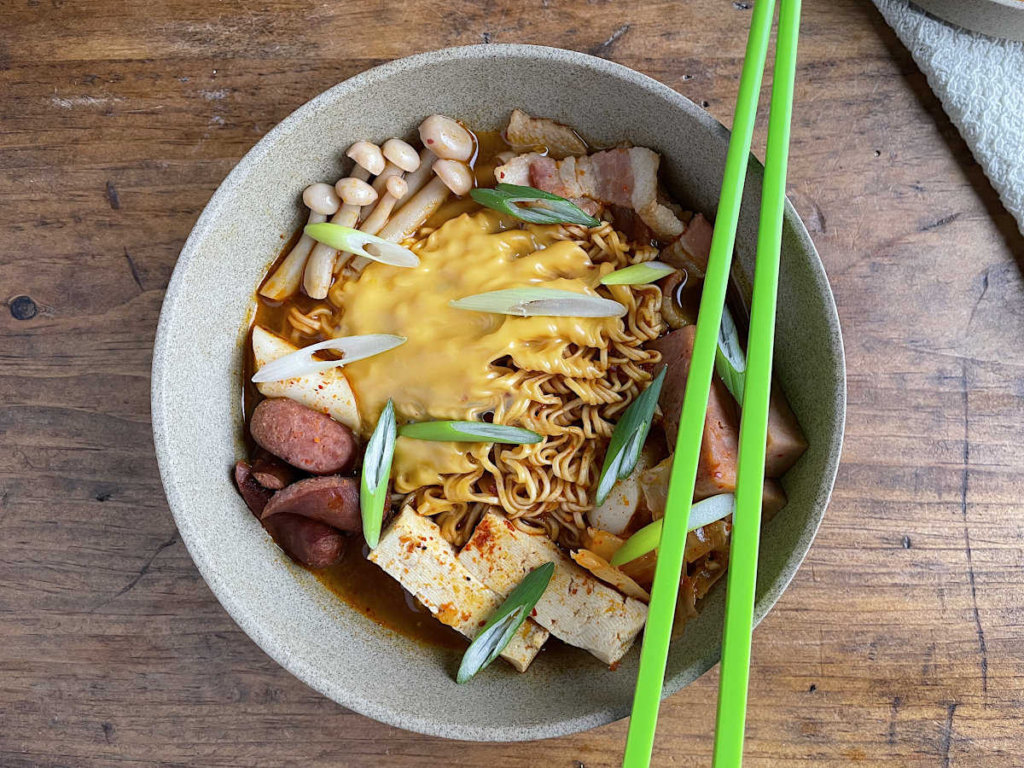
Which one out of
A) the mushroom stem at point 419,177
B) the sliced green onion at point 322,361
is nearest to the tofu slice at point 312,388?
the sliced green onion at point 322,361

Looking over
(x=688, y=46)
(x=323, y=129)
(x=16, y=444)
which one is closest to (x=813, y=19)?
(x=688, y=46)

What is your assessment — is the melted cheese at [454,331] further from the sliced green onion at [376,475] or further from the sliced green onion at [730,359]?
the sliced green onion at [730,359]

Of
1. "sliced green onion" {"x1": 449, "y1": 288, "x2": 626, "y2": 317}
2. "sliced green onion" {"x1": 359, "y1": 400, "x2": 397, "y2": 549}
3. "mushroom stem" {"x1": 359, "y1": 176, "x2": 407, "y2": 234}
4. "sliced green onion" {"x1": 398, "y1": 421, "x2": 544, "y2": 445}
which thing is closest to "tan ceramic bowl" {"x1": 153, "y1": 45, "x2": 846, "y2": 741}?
"mushroom stem" {"x1": 359, "y1": 176, "x2": 407, "y2": 234}

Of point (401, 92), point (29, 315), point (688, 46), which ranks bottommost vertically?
point (29, 315)

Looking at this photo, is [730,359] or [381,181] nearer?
[730,359]

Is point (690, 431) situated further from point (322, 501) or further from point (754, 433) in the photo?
point (322, 501)

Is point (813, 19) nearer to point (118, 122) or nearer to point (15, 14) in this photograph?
point (118, 122)

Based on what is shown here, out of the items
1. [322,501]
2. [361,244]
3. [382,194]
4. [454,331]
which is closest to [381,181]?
[382,194]
